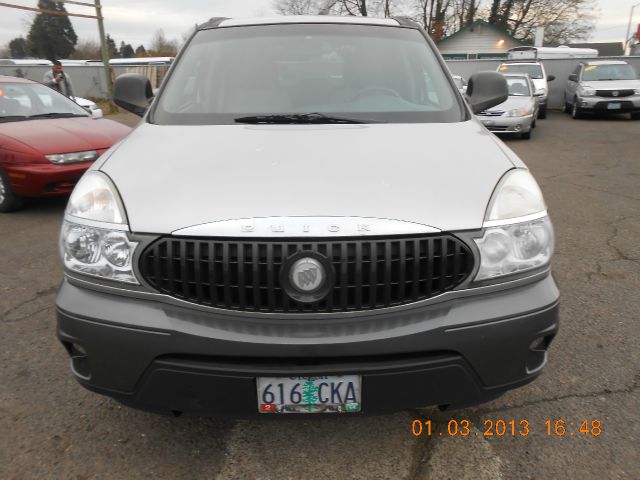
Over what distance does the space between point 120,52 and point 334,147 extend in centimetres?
9513

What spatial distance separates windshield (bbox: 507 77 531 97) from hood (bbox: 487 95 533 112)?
315 millimetres

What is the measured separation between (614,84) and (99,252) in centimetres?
1680

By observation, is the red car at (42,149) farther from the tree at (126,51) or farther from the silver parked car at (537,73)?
the tree at (126,51)

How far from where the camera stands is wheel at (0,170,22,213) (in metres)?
5.53

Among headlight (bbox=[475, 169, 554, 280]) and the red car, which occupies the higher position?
headlight (bbox=[475, 169, 554, 280])

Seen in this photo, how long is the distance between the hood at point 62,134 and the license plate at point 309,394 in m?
4.67

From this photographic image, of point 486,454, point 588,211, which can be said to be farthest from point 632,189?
point 486,454

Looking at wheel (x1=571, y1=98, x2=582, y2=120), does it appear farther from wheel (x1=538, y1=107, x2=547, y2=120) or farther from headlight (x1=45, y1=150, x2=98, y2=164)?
headlight (x1=45, y1=150, x2=98, y2=164)

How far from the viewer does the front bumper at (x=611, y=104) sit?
1447 cm

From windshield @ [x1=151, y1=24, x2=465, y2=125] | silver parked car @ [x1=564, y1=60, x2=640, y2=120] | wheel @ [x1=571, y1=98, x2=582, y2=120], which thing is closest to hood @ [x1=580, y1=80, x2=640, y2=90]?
silver parked car @ [x1=564, y1=60, x2=640, y2=120]

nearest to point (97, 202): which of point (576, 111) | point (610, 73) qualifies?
point (576, 111)

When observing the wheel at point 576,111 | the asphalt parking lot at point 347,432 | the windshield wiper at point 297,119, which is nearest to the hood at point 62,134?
the asphalt parking lot at point 347,432

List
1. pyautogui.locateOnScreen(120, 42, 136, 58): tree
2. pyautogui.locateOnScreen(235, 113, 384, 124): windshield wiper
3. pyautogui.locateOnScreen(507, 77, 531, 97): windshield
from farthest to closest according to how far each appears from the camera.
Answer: pyautogui.locateOnScreen(120, 42, 136, 58): tree → pyautogui.locateOnScreen(507, 77, 531, 97): windshield → pyautogui.locateOnScreen(235, 113, 384, 124): windshield wiper

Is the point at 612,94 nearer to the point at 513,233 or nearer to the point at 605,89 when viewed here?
the point at 605,89
